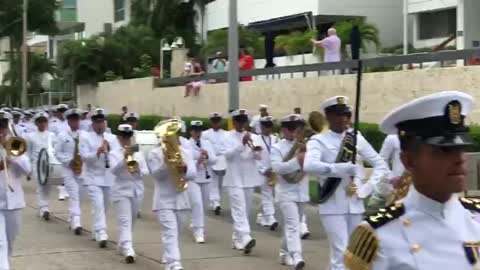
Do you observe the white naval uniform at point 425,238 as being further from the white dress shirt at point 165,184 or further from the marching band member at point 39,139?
the marching band member at point 39,139

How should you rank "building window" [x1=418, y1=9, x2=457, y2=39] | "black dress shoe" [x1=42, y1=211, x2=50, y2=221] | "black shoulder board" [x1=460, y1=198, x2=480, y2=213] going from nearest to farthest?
"black shoulder board" [x1=460, y1=198, x2=480, y2=213] → "black dress shoe" [x1=42, y1=211, x2=50, y2=221] → "building window" [x1=418, y1=9, x2=457, y2=39]

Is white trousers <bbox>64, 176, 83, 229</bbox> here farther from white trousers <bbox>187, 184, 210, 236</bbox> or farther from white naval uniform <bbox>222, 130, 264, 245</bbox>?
white naval uniform <bbox>222, 130, 264, 245</bbox>

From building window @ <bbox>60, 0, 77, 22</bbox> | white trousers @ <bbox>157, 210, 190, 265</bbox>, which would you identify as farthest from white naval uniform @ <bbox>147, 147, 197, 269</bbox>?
building window @ <bbox>60, 0, 77, 22</bbox>

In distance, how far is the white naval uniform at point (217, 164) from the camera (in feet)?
49.3

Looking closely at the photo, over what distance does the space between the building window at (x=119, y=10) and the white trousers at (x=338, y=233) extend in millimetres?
57947

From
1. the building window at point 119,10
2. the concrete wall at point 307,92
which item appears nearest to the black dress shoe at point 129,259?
the concrete wall at point 307,92

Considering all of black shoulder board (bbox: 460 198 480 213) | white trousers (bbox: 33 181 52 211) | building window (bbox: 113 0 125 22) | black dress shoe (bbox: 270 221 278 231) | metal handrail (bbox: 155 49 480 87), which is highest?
building window (bbox: 113 0 125 22)

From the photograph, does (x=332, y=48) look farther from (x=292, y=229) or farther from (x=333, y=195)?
(x=333, y=195)

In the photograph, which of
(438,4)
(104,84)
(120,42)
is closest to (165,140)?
(438,4)

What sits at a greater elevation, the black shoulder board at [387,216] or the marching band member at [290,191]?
the black shoulder board at [387,216]

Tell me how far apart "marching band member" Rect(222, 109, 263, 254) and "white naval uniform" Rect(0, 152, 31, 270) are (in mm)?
3372

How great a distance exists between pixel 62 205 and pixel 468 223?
14547 mm

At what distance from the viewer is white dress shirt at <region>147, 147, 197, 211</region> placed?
10125 millimetres

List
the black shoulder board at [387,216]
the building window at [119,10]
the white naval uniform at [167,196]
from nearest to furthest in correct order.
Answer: the black shoulder board at [387,216], the white naval uniform at [167,196], the building window at [119,10]
